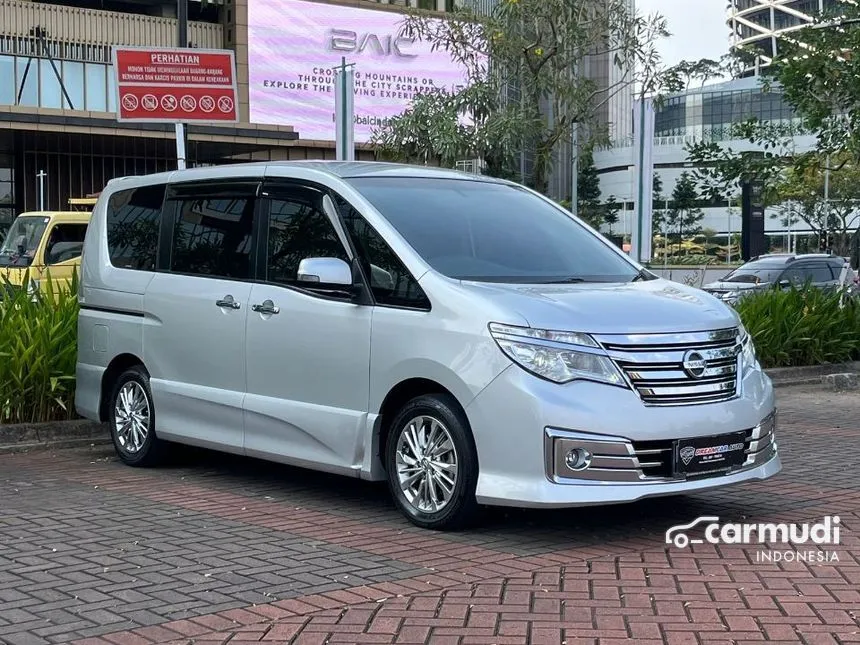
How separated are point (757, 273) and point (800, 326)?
10728 mm

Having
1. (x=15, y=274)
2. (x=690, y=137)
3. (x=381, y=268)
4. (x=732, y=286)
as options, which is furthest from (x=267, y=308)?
(x=690, y=137)

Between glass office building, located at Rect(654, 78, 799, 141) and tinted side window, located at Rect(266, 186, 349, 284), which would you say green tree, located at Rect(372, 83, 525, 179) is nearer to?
tinted side window, located at Rect(266, 186, 349, 284)

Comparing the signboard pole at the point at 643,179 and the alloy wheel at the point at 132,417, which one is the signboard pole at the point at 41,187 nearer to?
the signboard pole at the point at 643,179

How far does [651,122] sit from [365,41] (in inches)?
1701

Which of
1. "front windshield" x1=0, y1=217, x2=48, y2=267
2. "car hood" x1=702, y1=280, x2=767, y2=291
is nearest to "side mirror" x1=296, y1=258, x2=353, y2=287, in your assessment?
"front windshield" x1=0, y1=217, x2=48, y2=267

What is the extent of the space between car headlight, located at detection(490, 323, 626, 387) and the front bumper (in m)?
0.05

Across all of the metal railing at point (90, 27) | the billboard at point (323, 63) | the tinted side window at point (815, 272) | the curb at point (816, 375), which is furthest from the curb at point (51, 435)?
the billboard at point (323, 63)

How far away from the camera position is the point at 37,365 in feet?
33.0

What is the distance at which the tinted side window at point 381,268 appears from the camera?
6996mm

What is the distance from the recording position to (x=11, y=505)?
7.60m

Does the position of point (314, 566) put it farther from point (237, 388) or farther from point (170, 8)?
point (170, 8)

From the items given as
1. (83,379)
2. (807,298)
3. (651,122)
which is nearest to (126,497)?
(83,379)

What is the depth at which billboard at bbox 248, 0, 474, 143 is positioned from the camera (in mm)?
54500

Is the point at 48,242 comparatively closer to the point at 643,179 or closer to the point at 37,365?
the point at 643,179
